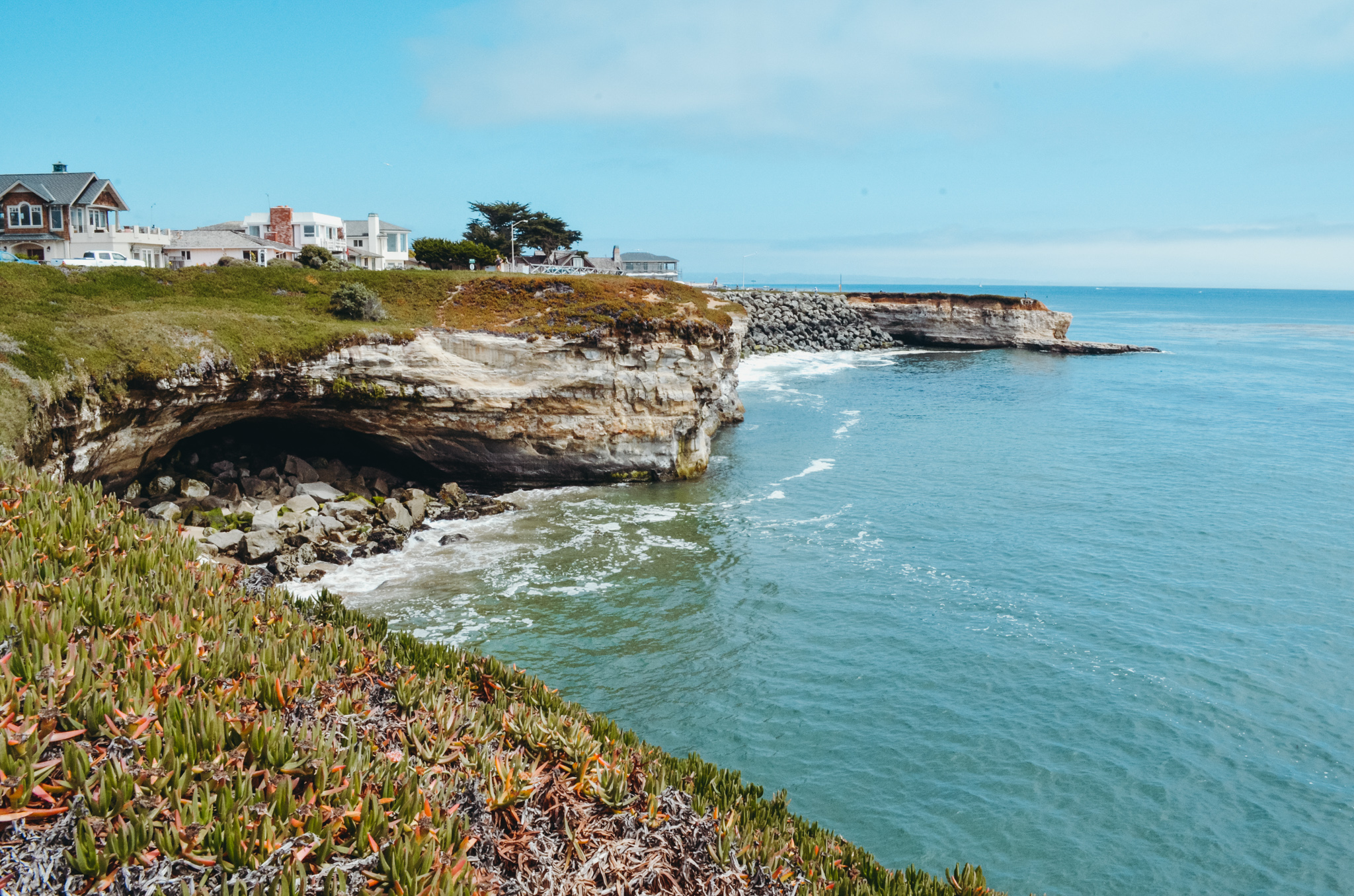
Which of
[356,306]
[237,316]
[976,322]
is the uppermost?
[976,322]

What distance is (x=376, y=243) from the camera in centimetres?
7650

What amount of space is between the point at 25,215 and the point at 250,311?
121 ft

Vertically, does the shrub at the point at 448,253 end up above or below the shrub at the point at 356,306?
above

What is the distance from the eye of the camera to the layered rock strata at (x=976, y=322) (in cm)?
11350

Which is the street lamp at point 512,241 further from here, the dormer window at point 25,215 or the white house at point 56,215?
the dormer window at point 25,215

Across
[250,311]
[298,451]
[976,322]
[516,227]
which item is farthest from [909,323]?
[250,311]

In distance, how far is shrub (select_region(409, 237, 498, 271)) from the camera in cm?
5950

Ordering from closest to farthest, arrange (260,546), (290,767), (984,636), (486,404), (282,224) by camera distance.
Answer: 1. (290,767)
2. (984,636)
3. (260,546)
4. (486,404)
5. (282,224)

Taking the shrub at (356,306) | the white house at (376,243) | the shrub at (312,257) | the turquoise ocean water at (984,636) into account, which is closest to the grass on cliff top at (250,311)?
the shrub at (356,306)

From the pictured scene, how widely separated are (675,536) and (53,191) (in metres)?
54.6

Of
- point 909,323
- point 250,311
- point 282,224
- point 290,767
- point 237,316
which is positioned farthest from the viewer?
point 909,323

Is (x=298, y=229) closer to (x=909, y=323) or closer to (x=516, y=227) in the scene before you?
(x=516, y=227)

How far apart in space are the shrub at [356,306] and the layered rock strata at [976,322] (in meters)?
94.3

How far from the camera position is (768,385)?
7400 cm
